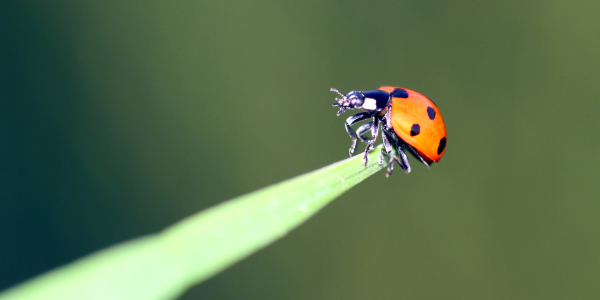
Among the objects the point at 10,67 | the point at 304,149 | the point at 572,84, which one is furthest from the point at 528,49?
the point at 10,67

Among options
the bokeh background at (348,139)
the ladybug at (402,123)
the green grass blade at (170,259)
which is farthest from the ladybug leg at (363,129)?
the green grass blade at (170,259)

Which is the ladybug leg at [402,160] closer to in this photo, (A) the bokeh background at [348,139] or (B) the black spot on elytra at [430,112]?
(B) the black spot on elytra at [430,112]

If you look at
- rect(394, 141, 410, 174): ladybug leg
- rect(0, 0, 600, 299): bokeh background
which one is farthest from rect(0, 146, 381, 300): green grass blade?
rect(0, 0, 600, 299): bokeh background

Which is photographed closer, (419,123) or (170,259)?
(170,259)

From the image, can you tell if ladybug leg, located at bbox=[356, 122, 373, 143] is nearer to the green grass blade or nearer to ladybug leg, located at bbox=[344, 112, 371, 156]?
ladybug leg, located at bbox=[344, 112, 371, 156]

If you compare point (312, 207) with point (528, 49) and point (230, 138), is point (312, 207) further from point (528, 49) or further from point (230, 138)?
point (528, 49)

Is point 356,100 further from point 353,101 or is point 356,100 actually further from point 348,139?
point 348,139

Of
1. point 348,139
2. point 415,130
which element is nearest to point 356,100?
point 415,130
